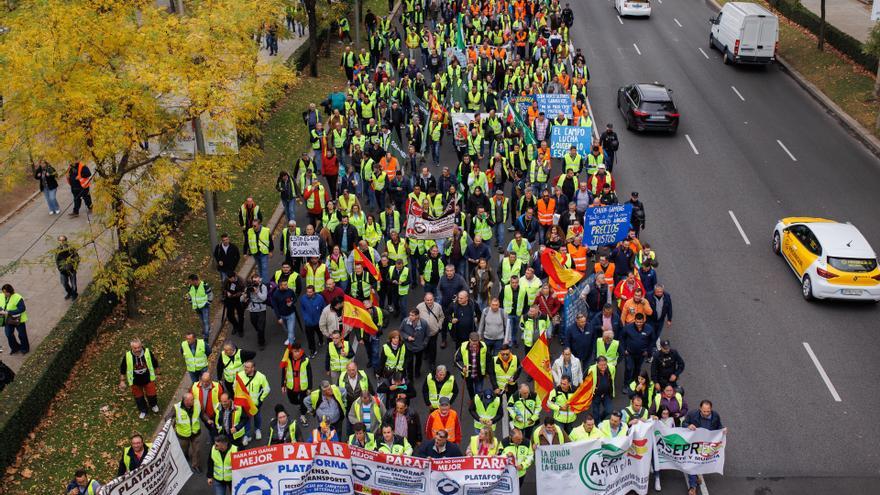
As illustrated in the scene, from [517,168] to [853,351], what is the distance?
908 centimetres

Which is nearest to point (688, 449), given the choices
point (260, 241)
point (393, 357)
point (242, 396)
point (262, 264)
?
point (393, 357)

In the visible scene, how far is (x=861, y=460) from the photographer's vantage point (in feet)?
49.9

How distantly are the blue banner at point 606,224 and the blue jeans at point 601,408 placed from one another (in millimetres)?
4874

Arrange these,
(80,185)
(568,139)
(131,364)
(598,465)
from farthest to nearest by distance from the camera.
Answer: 1. (568,139)
2. (80,185)
3. (131,364)
4. (598,465)

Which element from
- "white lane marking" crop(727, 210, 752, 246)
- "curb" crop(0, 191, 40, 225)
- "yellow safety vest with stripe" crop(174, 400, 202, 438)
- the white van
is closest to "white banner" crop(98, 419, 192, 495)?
"yellow safety vest with stripe" crop(174, 400, 202, 438)

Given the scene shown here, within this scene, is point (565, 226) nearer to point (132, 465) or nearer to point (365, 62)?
point (132, 465)

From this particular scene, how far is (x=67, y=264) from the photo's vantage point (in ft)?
61.1

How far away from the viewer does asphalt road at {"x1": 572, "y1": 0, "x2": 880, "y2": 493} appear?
15898 millimetres

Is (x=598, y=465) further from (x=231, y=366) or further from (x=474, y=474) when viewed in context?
(x=231, y=366)

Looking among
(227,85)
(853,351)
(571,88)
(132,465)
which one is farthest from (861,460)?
(571,88)

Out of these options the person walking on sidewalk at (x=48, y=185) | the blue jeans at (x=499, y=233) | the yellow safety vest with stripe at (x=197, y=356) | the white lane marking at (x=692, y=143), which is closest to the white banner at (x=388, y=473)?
the yellow safety vest with stripe at (x=197, y=356)

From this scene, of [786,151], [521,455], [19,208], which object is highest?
[521,455]

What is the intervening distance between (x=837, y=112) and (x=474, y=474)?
82.0 ft

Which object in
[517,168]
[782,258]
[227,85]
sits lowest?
[782,258]
